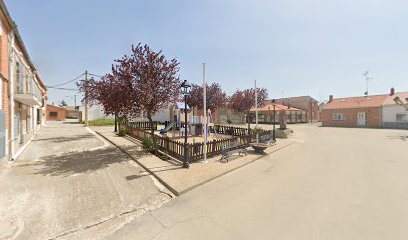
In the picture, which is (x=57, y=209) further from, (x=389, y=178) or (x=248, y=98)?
(x=248, y=98)

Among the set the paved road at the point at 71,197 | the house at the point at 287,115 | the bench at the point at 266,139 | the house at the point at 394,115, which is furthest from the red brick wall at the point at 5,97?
the house at the point at 394,115

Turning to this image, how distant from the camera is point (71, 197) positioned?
495 centimetres

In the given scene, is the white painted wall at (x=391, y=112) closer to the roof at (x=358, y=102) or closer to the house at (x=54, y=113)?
the roof at (x=358, y=102)

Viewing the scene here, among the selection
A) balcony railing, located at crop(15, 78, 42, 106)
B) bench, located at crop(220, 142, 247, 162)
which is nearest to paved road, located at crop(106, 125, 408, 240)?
bench, located at crop(220, 142, 247, 162)

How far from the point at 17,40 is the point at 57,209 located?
518 inches

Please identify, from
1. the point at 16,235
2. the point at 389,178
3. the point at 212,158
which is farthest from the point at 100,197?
the point at 389,178

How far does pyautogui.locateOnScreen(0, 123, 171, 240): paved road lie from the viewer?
371 cm

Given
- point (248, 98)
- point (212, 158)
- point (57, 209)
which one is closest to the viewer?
point (57, 209)

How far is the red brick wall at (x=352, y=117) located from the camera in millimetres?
29386

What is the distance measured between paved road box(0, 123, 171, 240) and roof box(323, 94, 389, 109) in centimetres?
3752

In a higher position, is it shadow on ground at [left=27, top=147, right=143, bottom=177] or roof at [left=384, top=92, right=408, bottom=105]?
roof at [left=384, top=92, right=408, bottom=105]

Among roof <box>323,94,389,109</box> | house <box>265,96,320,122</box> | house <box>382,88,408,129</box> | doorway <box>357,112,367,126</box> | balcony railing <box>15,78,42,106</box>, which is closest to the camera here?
balcony railing <box>15,78,42,106</box>

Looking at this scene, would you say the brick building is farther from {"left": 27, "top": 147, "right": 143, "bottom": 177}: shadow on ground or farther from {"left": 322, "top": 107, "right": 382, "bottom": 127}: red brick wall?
{"left": 27, "top": 147, "right": 143, "bottom": 177}: shadow on ground

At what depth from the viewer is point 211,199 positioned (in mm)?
4988
